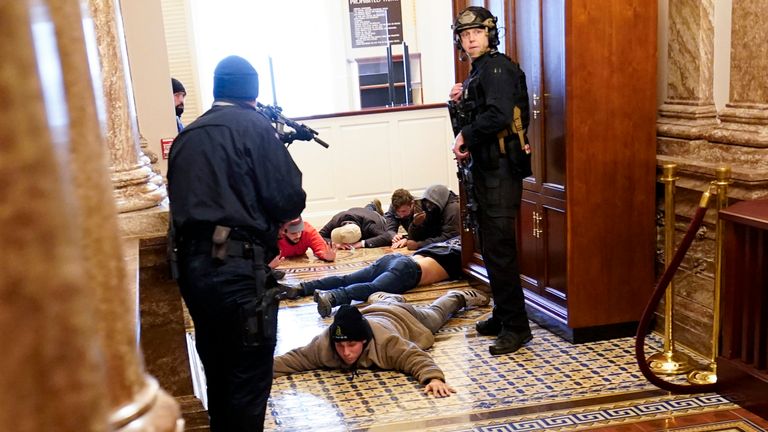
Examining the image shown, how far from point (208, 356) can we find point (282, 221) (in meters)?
0.60

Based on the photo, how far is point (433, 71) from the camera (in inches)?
507

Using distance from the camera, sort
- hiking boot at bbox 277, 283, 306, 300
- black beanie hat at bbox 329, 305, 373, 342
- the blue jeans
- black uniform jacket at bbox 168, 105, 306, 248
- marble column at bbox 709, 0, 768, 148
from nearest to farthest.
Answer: black uniform jacket at bbox 168, 105, 306, 248 < marble column at bbox 709, 0, 768, 148 < black beanie hat at bbox 329, 305, 373, 342 < the blue jeans < hiking boot at bbox 277, 283, 306, 300

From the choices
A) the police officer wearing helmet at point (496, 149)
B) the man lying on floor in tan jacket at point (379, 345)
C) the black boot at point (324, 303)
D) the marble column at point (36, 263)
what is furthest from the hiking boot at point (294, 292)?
the marble column at point (36, 263)

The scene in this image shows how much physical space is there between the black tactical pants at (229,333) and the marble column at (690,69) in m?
2.72

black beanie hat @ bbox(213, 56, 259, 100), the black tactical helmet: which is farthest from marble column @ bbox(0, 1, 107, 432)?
the black tactical helmet

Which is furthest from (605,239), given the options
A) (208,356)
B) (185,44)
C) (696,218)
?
(185,44)

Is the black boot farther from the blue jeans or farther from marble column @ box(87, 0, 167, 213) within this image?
marble column @ box(87, 0, 167, 213)

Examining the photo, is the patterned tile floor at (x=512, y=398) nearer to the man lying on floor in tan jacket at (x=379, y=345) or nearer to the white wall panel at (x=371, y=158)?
the man lying on floor in tan jacket at (x=379, y=345)

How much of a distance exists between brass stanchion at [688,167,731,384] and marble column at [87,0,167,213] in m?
2.61

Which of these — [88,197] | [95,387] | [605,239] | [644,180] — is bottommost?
[605,239]

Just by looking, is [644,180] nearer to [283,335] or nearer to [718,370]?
[718,370]

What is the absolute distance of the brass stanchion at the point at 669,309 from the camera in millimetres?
4324

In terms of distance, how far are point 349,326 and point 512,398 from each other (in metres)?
0.92

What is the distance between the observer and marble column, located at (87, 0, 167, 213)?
3.38 metres
